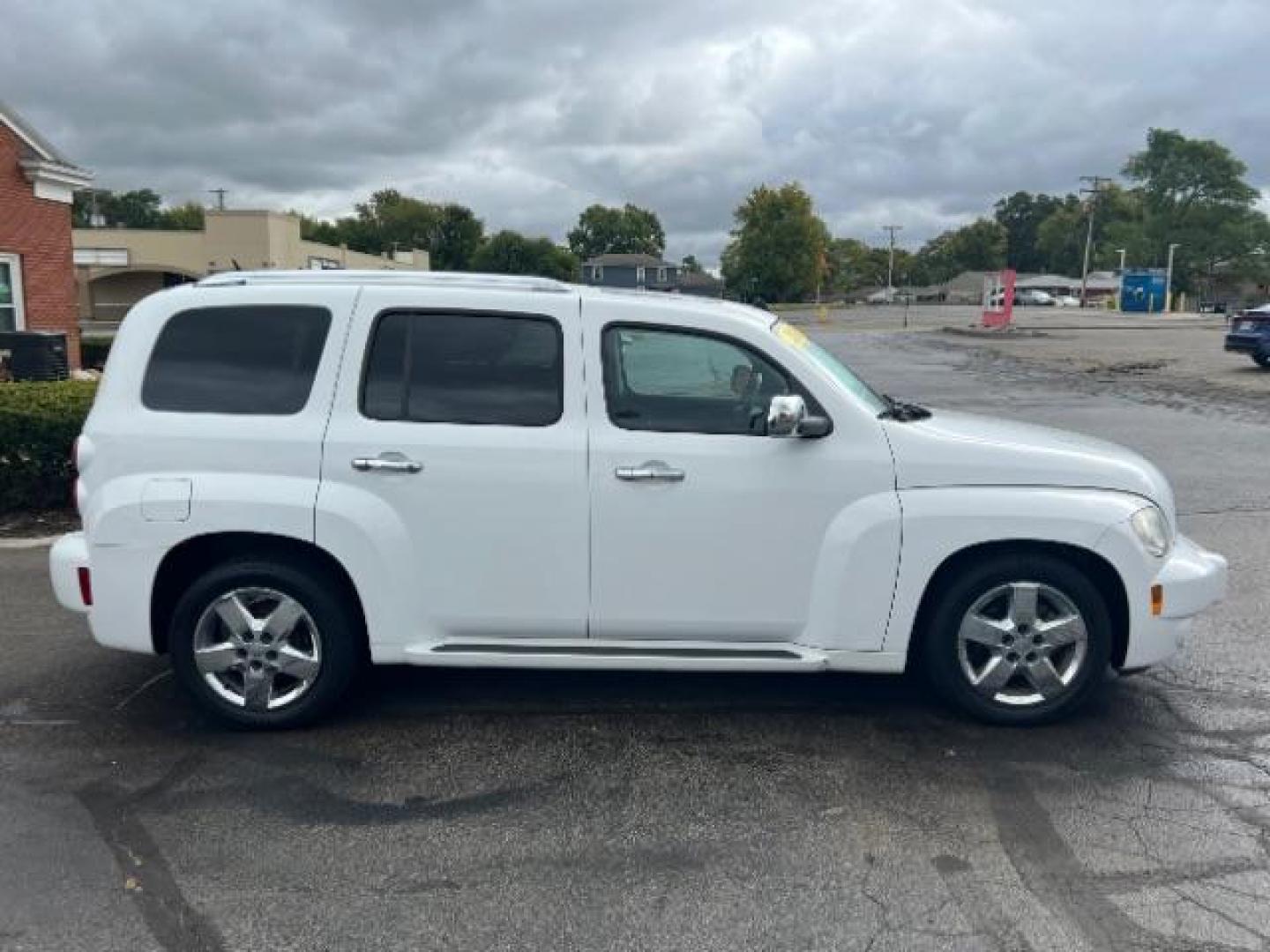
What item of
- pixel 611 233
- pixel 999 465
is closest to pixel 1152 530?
pixel 999 465

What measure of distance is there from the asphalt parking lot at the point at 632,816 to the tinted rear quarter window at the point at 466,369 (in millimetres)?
1333

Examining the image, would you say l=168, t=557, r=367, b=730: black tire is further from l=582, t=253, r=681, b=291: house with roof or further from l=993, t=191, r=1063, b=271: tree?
l=993, t=191, r=1063, b=271: tree

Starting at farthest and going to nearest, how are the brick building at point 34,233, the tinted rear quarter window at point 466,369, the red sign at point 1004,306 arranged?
the red sign at point 1004,306
the brick building at point 34,233
the tinted rear quarter window at point 466,369

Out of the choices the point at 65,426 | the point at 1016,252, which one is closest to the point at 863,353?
the point at 65,426

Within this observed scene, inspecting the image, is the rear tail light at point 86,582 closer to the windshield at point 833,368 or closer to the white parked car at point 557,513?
the white parked car at point 557,513

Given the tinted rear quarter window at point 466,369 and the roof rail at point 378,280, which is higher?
the roof rail at point 378,280

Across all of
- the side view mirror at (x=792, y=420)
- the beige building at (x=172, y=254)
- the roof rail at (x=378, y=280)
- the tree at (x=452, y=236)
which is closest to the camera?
the side view mirror at (x=792, y=420)

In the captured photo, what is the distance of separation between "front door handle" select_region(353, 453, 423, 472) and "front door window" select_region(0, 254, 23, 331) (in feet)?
55.5

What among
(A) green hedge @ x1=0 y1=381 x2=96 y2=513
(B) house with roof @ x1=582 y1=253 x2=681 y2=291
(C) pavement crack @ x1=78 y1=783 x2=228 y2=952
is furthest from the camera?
(B) house with roof @ x1=582 y1=253 x2=681 y2=291

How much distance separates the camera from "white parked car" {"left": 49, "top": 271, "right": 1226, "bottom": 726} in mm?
4133

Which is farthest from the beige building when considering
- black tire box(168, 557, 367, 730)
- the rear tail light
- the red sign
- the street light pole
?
the street light pole

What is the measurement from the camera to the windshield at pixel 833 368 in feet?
14.5

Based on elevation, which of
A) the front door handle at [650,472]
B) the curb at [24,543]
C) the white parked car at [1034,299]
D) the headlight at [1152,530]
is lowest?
the curb at [24,543]

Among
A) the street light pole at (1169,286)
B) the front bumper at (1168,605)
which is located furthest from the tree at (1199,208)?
the front bumper at (1168,605)
